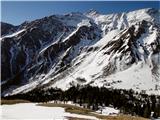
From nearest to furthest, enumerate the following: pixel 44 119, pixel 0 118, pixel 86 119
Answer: pixel 0 118 < pixel 44 119 < pixel 86 119

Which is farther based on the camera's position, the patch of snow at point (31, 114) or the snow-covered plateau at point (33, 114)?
the patch of snow at point (31, 114)

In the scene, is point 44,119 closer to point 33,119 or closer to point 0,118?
point 33,119

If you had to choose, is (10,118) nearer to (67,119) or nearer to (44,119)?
(44,119)

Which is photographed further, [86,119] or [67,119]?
[86,119]

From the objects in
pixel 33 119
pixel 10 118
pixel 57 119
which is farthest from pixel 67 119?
pixel 10 118

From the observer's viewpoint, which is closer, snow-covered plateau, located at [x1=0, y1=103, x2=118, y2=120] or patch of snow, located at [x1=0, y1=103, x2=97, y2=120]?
snow-covered plateau, located at [x1=0, y1=103, x2=118, y2=120]

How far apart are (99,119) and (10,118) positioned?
15230 millimetres

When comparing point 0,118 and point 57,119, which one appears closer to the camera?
point 0,118

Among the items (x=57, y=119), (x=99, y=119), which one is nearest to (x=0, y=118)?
(x=57, y=119)

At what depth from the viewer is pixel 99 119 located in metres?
51.5

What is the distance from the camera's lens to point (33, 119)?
4228cm

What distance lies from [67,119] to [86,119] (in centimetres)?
508

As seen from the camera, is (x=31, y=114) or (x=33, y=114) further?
(x=33, y=114)

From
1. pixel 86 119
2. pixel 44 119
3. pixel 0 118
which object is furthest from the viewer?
pixel 86 119
